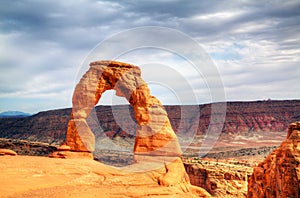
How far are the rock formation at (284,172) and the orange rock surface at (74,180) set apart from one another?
4645 millimetres

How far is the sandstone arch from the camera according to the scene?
20.8 metres

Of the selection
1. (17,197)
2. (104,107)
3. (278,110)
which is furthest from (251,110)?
(17,197)

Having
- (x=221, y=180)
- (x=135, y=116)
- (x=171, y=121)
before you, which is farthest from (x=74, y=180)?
(x=171, y=121)

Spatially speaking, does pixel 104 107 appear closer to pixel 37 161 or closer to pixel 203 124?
pixel 203 124

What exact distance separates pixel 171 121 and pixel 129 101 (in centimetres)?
7310

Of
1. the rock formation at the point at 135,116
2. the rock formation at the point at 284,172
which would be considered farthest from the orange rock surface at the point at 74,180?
the rock formation at the point at 284,172

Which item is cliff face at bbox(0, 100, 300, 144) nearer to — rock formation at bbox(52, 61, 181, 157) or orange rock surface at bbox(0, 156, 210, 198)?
rock formation at bbox(52, 61, 181, 157)

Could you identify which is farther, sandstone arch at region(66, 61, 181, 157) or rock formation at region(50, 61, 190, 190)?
sandstone arch at region(66, 61, 181, 157)

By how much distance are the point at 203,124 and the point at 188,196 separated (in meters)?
86.4

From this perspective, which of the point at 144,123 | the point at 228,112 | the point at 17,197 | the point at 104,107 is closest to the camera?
the point at 17,197

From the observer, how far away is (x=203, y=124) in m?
102

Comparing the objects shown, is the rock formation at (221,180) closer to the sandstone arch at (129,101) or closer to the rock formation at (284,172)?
the rock formation at (284,172)

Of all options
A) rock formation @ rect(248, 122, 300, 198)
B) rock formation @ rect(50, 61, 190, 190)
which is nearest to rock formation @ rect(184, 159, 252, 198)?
rock formation @ rect(248, 122, 300, 198)

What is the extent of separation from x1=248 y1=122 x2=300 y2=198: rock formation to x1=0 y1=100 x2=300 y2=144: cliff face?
52071 millimetres
